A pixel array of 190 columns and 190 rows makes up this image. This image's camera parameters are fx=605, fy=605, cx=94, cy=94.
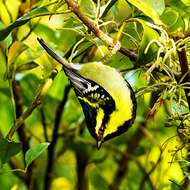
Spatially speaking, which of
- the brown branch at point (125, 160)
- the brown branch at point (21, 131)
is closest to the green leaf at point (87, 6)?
the brown branch at point (21, 131)

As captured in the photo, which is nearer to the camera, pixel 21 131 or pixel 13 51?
pixel 13 51

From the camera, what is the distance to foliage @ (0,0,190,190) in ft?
1.83

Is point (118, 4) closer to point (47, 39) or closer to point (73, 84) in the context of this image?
point (73, 84)

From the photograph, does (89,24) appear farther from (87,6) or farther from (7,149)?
(7,149)

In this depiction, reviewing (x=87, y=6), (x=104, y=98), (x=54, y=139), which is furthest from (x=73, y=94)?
(x=104, y=98)

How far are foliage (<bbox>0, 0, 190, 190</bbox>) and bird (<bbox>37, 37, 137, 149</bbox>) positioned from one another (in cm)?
3

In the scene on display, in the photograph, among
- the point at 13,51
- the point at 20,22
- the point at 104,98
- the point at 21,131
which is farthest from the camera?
the point at 21,131

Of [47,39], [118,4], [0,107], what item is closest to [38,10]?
[118,4]

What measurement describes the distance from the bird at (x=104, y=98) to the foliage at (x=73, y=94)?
0.10 ft

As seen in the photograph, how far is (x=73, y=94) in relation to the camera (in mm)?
1118

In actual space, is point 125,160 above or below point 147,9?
below

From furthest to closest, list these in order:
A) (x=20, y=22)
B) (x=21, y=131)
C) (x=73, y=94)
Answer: (x=73, y=94) < (x=21, y=131) < (x=20, y=22)

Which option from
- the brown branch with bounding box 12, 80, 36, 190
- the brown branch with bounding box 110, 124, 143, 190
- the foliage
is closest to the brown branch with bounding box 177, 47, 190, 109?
the foliage

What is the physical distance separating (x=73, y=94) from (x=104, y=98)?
24.8 inches
